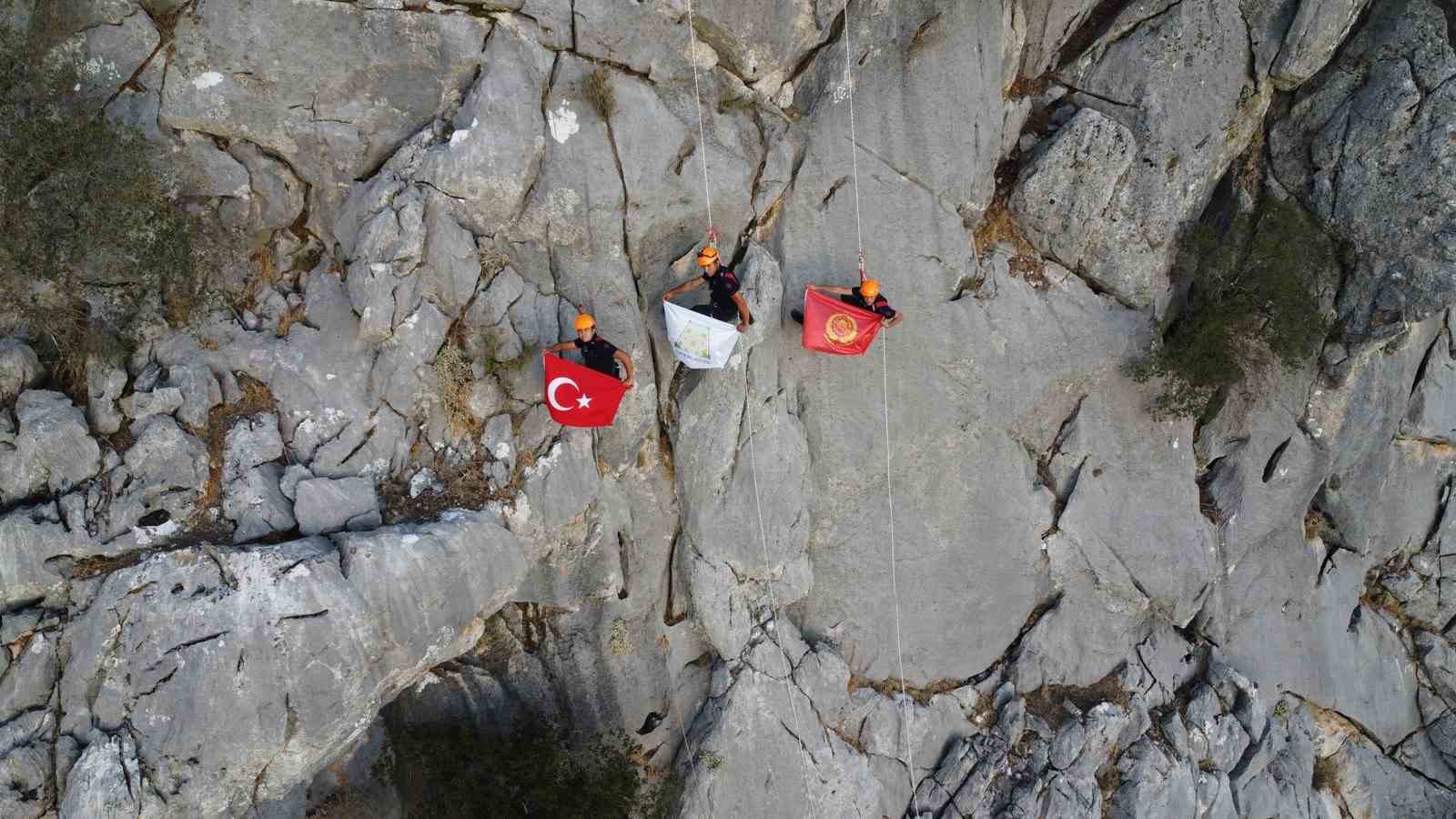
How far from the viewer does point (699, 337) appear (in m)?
10.9

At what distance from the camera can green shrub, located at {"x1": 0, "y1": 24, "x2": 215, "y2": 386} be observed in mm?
9359

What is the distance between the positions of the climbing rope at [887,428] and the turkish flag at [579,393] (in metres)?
4.17

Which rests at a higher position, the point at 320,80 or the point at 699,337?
the point at 320,80

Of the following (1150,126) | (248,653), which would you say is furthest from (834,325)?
(248,653)

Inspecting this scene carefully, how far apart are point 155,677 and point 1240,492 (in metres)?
15.6

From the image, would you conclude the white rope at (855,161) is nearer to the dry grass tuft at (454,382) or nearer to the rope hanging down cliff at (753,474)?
the rope hanging down cliff at (753,474)

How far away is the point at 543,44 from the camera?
36.3ft

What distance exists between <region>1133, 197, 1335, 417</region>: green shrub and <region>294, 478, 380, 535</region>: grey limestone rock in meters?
11.4

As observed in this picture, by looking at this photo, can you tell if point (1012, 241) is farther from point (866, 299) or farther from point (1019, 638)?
point (1019, 638)

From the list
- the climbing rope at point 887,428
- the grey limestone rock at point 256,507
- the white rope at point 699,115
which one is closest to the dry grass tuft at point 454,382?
the grey limestone rock at point 256,507

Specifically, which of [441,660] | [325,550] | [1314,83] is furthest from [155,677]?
[1314,83]

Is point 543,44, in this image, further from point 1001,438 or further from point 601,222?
point 1001,438

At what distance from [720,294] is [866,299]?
197 cm

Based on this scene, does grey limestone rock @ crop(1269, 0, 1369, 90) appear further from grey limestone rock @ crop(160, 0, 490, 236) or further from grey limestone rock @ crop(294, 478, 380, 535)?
grey limestone rock @ crop(294, 478, 380, 535)
